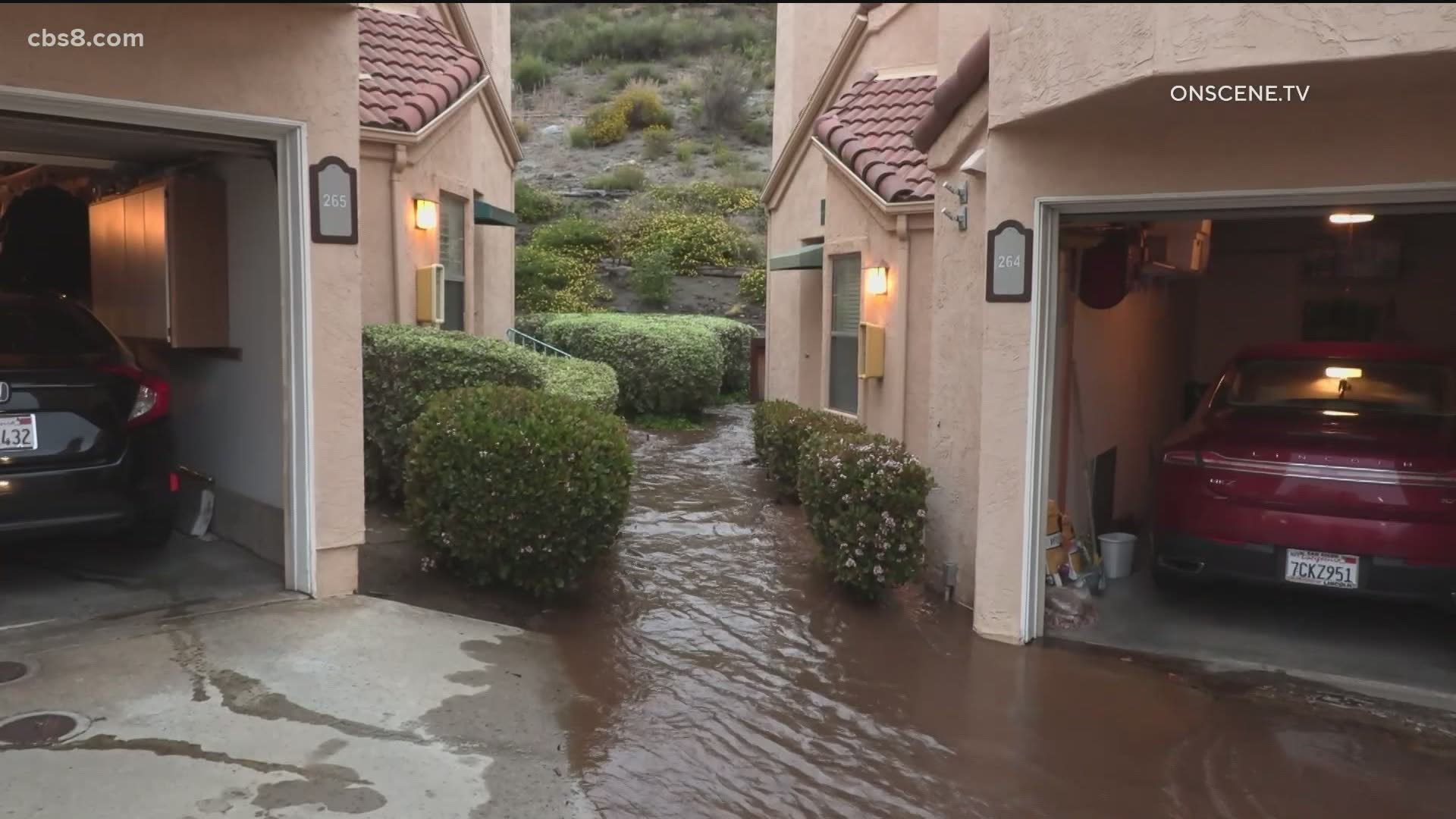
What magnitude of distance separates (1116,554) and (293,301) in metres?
5.50

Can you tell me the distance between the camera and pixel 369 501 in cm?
765

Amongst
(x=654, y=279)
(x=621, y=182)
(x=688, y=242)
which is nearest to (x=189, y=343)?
(x=654, y=279)

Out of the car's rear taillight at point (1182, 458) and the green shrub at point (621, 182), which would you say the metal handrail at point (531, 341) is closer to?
the car's rear taillight at point (1182, 458)

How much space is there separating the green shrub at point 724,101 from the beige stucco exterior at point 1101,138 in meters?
27.2

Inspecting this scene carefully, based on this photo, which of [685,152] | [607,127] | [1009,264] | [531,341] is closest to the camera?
[1009,264]

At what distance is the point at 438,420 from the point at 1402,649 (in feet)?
18.4

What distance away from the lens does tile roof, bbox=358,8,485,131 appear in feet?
28.5

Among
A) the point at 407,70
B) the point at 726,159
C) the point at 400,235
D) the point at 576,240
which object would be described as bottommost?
the point at 400,235

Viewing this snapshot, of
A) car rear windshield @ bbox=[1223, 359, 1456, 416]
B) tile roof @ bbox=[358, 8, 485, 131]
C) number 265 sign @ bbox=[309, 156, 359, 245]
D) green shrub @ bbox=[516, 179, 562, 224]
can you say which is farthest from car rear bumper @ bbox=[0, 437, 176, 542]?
green shrub @ bbox=[516, 179, 562, 224]

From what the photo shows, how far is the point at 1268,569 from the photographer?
6.16m

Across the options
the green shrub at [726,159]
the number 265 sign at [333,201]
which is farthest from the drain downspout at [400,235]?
the green shrub at [726,159]

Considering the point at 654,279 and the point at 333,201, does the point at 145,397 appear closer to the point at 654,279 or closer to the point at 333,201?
the point at 333,201

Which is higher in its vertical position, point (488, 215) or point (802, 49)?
point (802, 49)

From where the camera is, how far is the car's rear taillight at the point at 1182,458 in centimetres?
648
